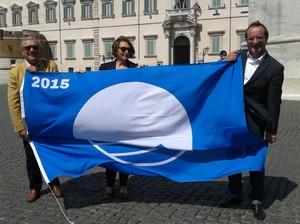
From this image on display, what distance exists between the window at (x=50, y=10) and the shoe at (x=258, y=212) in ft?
198

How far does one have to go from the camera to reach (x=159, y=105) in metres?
4.56

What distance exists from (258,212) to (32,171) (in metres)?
2.40

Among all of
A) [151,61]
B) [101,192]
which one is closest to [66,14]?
[151,61]

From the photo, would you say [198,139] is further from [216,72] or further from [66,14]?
[66,14]

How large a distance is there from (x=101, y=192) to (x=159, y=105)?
138 centimetres

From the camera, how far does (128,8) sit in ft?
182

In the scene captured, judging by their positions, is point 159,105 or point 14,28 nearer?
point 159,105

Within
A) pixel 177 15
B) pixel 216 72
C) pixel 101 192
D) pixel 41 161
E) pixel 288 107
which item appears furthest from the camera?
pixel 177 15

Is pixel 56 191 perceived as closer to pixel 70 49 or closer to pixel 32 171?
pixel 32 171

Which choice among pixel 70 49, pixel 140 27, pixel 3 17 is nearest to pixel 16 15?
pixel 3 17

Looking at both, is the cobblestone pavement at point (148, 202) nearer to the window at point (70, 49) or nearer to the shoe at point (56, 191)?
the shoe at point (56, 191)

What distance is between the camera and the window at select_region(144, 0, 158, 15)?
53.3 m

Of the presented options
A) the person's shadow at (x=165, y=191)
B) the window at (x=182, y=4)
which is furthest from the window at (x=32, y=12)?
the person's shadow at (x=165, y=191)

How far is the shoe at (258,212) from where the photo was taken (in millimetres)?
4348
